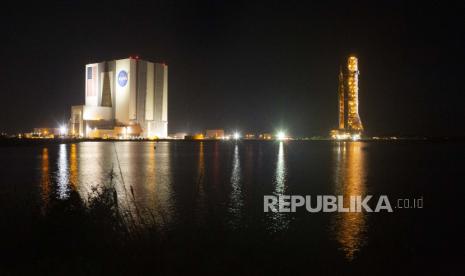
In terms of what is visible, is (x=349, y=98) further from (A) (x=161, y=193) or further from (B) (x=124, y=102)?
(A) (x=161, y=193)

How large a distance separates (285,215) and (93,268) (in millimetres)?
9271

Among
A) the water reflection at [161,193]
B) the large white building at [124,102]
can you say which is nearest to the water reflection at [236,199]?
the water reflection at [161,193]

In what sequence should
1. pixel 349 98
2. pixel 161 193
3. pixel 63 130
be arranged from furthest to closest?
1. pixel 349 98
2. pixel 63 130
3. pixel 161 193

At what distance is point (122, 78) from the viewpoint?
152 m

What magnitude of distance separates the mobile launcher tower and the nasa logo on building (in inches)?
3614

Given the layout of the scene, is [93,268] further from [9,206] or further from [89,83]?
[89,83]

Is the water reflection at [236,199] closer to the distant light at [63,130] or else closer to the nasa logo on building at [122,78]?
the nasa logo on building at [122,78]

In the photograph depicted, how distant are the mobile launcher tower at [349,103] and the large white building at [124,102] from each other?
256 ft

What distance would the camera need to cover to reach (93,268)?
26.0 feet

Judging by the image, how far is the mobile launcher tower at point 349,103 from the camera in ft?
617

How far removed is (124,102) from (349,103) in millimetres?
94496

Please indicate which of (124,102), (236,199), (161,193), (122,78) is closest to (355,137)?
(124,102)

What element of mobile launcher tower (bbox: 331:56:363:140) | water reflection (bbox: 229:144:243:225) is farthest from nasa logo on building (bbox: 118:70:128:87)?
water reflection (bbox: 229:144:243:225)

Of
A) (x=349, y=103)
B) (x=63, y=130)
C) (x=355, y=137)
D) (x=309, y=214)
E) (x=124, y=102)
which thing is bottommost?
(x=309, y=214)
